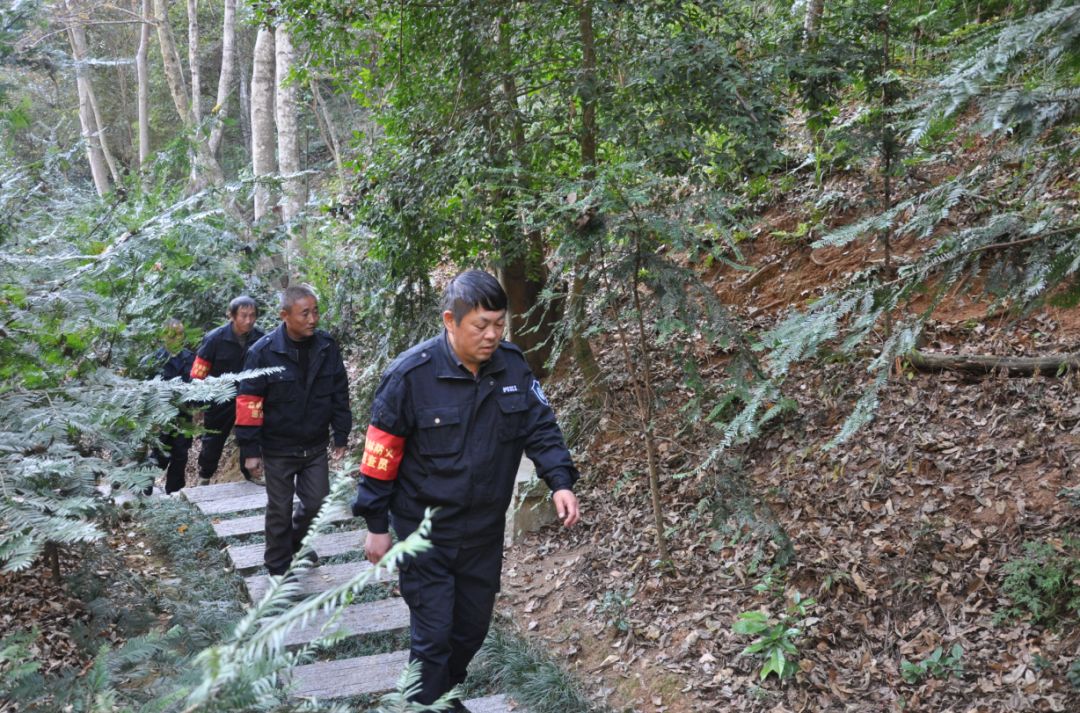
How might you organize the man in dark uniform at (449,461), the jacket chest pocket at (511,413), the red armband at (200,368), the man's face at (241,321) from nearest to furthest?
the man in dark uniform at (449,461) < the jacket chest pocket at (511,413) < the red armband at (200,368) < the man's face at (241,321)

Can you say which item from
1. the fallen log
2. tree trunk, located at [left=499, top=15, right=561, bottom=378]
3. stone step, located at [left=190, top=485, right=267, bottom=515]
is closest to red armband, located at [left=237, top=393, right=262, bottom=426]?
tree trunk, located at [left=499, top=15, right=561, bottom=378]

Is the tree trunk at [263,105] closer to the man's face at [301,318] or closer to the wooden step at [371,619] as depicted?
the man's face at [301,318]

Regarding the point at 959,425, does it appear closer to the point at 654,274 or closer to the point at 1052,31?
the point at 654,274

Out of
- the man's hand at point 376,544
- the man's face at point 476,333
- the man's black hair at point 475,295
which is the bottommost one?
the man's hand at point 376,544

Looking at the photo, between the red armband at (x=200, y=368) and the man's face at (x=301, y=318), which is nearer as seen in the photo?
the man's face at (x=301, y=318)

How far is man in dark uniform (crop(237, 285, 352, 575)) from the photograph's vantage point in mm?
5824

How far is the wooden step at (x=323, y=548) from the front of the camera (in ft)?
22.4

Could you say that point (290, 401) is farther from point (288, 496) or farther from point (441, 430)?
point (441, 430)

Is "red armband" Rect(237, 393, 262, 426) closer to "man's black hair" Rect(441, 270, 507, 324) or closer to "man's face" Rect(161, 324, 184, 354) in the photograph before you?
"man's face" Rect(161, 324, 184, 354)

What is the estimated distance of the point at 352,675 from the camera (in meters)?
5.25

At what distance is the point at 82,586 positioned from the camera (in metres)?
5.54

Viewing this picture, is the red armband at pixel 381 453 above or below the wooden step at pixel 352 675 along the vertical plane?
above

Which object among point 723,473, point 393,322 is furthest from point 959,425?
point 393,322

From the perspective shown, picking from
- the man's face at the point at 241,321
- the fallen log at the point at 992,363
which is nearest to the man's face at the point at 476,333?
the man's face at the point at 241,321
